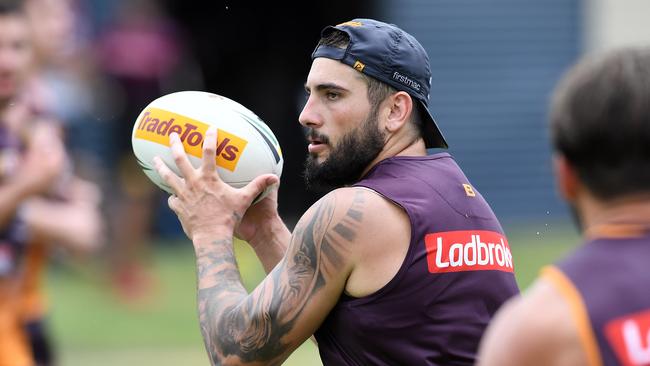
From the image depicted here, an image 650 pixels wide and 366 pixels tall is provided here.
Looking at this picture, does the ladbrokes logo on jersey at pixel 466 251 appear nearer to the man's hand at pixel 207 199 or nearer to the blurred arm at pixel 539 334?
the man's hand at pixel 207 199

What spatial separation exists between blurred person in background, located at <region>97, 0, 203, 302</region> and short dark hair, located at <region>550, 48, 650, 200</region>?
408 inches

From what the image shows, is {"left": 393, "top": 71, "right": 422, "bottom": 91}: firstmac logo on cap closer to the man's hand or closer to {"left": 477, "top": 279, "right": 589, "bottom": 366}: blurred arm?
the man's hand

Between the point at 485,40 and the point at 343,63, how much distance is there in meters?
12.4

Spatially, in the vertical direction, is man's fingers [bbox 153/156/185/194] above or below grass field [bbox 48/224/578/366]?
above

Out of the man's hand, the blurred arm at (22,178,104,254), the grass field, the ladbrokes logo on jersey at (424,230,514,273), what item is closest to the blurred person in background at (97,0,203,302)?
the grass field

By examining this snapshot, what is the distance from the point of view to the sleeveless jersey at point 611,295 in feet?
7.65

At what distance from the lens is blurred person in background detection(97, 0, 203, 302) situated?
13.0m

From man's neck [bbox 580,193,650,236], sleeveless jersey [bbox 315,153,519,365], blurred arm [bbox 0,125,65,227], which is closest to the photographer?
man's neck [bbox 580,193,650,236]

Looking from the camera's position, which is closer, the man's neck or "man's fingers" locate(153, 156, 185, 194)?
the man's neck

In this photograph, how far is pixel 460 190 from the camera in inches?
153

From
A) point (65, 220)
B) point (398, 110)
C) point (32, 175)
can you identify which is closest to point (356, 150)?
point (398, 110)

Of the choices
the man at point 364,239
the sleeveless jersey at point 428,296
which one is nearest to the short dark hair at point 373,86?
the man at point 364,239

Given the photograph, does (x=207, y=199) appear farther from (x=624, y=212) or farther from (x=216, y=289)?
(x=624, y=212)

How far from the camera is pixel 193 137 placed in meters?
4.20
